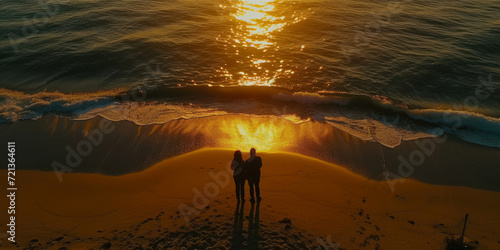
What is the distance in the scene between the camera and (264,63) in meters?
18.8

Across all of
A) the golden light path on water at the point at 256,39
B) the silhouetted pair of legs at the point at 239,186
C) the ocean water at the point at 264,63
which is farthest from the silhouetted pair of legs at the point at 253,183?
the golden light path on water at the point at 256,39

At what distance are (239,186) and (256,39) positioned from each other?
14444 millimetres

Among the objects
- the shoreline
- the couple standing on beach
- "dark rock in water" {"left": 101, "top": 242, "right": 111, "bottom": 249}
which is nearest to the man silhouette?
the couple standing on beach

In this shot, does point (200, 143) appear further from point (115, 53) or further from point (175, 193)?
point (115, 53)

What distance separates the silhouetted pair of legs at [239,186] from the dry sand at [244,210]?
25cm

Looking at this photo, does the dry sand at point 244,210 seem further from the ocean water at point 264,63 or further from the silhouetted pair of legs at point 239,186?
the ocean water at point 264,63

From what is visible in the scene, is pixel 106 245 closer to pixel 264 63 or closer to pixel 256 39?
pixel 264 63

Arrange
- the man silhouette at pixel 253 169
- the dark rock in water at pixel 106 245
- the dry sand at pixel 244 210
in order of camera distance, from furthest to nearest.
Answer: the man silhouette at pixel 253 169 < the dry sand at pixel 244 210 < the dark rock in water at pixel 106 245

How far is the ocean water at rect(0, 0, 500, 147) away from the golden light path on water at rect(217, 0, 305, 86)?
100mm

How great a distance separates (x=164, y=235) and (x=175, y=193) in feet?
5.76

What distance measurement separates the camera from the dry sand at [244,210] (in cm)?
788

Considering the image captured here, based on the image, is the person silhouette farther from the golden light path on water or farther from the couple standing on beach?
the golden light path on water

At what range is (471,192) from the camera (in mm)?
10164

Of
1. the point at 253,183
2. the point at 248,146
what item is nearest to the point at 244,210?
the point at 253,183
